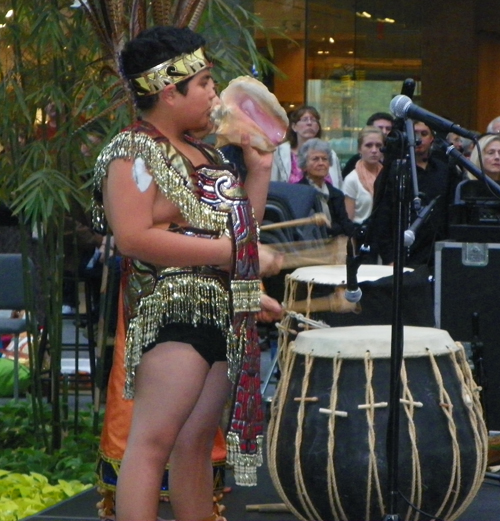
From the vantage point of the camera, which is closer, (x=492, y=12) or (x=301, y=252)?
(x=301, y=252)

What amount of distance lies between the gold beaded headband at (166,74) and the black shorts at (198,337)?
577 mm

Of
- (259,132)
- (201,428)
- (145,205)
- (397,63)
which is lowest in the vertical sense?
(201,428)

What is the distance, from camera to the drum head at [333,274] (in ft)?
13.2

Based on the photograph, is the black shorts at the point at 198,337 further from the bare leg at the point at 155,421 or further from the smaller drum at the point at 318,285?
the smaller drum at the point at 318,285

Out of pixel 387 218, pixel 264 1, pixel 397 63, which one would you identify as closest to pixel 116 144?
pixel 387 218

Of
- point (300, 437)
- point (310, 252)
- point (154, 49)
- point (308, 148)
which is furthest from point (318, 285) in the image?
point (308, 148)

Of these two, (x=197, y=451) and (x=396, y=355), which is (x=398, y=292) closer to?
(x=396, y=355)

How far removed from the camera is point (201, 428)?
9.39 ft

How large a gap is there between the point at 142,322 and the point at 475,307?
8.62ft

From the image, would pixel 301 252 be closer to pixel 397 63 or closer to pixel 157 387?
pixel 157 387

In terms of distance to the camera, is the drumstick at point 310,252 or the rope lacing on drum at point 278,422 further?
the rope lacing on drum at point 278,422

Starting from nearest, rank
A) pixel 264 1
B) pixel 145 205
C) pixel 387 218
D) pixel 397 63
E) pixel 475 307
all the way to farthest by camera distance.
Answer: pixel 145 205 → pixel 475 307 → pixel 387 218 → pixel 264 1 → pixel 397 63

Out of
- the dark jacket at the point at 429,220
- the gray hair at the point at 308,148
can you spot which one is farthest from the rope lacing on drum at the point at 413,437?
the gray hair at the point at 308,148

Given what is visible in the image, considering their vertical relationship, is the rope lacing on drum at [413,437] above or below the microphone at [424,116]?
below
